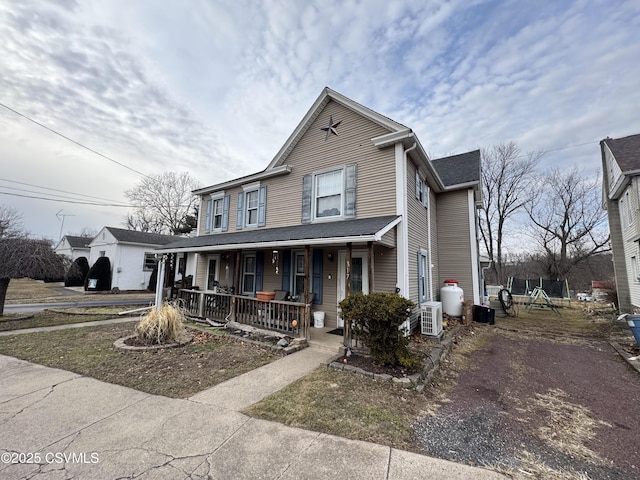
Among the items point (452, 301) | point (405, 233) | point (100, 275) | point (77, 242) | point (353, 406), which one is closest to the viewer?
point (353, 406)

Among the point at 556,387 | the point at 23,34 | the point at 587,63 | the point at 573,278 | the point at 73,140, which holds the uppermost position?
the point at 587,63

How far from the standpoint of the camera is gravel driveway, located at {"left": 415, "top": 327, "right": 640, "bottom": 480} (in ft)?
8.85

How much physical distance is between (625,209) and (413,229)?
1118 cm

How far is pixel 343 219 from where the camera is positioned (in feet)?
27.7

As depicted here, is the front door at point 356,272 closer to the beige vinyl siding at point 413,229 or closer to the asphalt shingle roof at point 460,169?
the beige vinyl siding at point 413,229

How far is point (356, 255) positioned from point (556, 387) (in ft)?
16.8

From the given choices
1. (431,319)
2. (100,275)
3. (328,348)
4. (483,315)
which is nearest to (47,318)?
(328,348)

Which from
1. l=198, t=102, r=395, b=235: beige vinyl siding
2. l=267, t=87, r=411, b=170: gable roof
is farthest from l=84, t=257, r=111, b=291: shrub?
l=267, t=87, r=411, b=170: gable roof

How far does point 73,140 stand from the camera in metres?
12.4

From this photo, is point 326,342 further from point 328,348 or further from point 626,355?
point 626,355

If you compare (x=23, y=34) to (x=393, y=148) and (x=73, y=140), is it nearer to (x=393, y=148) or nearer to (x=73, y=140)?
(x=73, y=140)

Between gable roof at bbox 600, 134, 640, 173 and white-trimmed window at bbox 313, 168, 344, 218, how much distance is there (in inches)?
436

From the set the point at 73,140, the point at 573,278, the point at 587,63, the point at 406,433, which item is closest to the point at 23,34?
the point at 73,140

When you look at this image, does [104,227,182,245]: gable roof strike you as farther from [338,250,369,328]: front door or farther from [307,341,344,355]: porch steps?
[307,341,344,355]: porch steps
